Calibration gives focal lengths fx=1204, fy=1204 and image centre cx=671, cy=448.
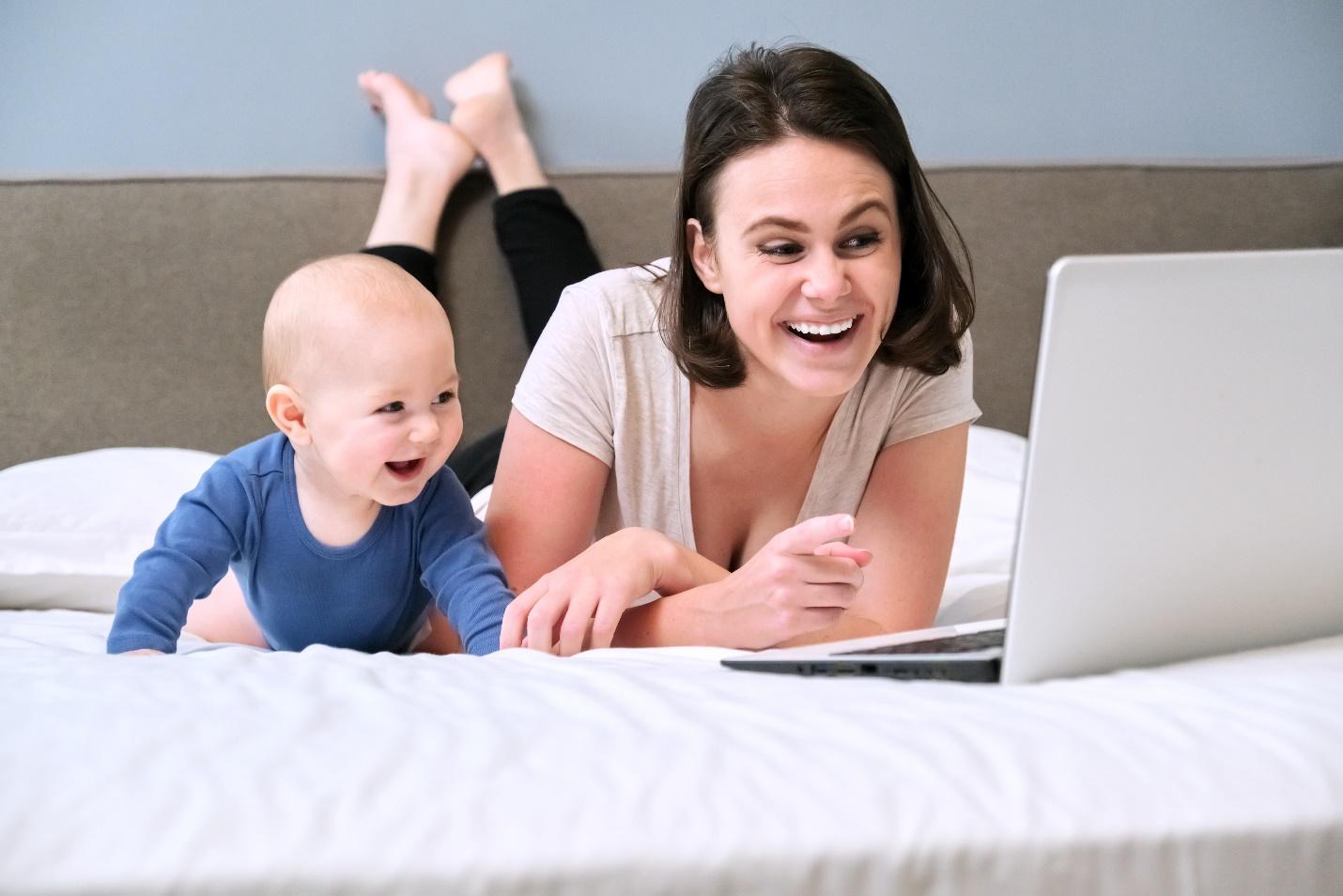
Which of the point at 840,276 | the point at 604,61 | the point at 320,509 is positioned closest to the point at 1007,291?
the point at 604,61

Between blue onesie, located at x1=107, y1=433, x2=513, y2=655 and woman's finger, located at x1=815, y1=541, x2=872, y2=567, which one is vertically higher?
woman's finger, located at x1=815, y1=541, x2=872, y2=567

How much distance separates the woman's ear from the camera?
1274 millimetres

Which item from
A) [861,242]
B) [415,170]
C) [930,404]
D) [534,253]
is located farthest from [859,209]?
[415,170]

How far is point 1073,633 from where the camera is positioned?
0.70m

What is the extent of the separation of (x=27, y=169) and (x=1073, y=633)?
204 centimetres

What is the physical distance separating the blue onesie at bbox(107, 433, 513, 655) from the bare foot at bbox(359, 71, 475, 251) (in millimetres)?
819

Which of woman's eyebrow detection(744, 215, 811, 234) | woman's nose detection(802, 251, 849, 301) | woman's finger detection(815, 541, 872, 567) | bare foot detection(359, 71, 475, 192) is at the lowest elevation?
woman's finger detection(815, 541, 872, 567)

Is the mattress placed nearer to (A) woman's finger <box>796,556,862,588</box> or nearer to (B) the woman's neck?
(A) woman's finger <box>796,556,862,588</box>

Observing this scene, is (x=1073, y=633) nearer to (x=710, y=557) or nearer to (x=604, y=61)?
(x=710, y=557)

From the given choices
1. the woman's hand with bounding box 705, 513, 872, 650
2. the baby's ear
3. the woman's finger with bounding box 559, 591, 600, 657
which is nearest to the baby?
the baby's ear

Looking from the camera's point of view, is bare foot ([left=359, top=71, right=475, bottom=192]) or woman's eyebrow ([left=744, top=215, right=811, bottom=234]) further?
bare foot ([left=359, top=71, right=475, bottom=192])

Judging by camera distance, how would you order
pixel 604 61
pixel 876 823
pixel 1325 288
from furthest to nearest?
pixel 604 61, pixel 1325 288, pixel 876 823

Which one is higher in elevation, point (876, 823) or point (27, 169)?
point (27, 169)

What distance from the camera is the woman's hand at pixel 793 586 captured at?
998mm
